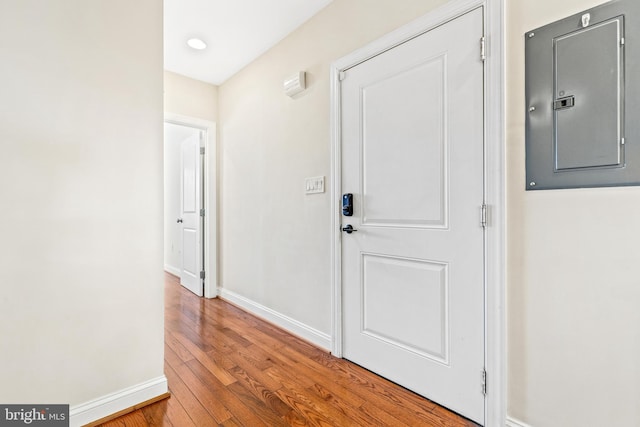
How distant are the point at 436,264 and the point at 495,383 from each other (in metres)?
0.58

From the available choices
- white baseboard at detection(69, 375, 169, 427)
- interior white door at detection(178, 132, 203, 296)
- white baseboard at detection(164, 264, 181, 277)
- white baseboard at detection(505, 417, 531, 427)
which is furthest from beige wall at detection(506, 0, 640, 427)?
white baseboard at detection(164, 264, 181, 277)

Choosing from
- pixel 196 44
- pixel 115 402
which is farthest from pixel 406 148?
pixel 196 44

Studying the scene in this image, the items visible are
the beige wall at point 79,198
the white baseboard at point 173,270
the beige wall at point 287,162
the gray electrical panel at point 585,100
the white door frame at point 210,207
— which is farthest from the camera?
the white baseboard at point 173,270

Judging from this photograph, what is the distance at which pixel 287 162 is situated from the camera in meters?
2.51

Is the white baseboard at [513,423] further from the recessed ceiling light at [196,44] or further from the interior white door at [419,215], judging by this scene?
the recessed ceiling light at [196,44]

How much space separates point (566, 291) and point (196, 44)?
3132mm

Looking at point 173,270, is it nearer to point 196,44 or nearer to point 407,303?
point 196,44

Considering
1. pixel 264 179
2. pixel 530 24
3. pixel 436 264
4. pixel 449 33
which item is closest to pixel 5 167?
pixel 264 179

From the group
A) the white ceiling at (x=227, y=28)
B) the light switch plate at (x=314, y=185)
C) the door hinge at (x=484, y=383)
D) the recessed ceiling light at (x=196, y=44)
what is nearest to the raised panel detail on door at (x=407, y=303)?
the door hinge at (x=484, y=383)

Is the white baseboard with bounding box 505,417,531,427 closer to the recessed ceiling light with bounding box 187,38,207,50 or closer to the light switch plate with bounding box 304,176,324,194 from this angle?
the light switch plate with bounding box 304,176,324,194

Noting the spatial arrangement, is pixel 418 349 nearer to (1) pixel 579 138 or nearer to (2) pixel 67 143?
(1) pixel 579 138

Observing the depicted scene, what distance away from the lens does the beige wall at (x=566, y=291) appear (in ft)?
3.47

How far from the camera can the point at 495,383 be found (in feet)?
4.38

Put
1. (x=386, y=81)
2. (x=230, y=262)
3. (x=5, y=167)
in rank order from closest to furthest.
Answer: (x=5, y=167), (x=386, y=81), (x=230, y=262)
